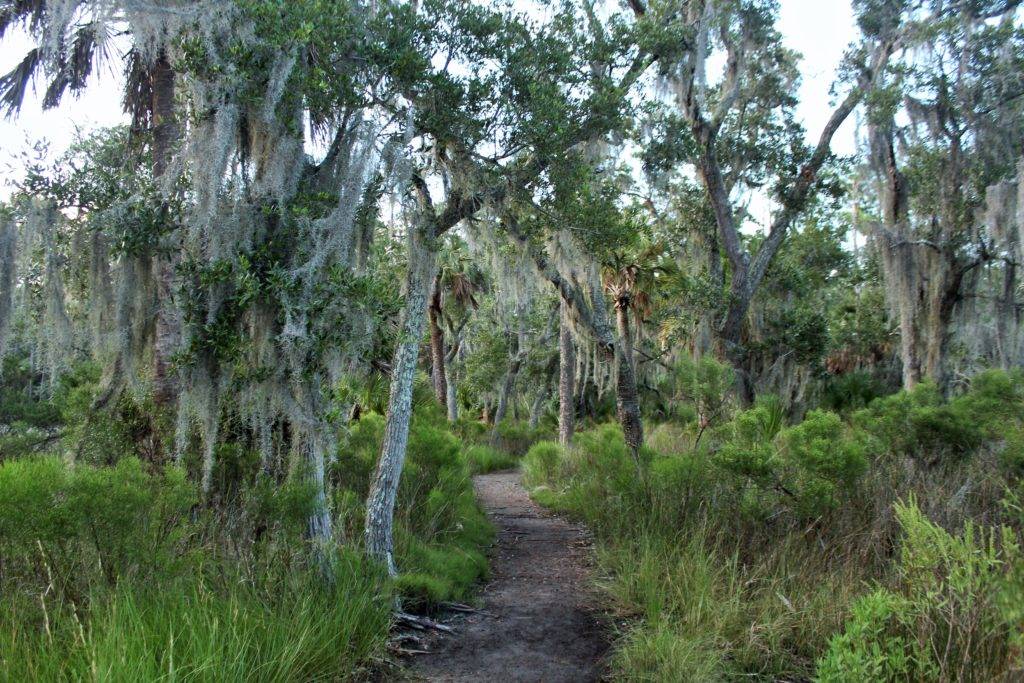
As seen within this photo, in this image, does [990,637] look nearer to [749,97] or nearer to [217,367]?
[217,367]

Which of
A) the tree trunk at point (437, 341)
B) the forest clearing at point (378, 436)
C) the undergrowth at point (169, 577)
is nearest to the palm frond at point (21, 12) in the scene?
the forest clearing at point (378, 436)

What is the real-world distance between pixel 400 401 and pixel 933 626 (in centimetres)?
468

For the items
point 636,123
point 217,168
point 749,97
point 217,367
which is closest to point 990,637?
point 217,367

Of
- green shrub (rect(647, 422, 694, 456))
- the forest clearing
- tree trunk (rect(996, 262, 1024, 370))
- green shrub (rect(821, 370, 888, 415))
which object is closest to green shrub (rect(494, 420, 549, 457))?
green shrub (rect(647, 422, 694, 456))

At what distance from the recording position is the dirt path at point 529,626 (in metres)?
5.52

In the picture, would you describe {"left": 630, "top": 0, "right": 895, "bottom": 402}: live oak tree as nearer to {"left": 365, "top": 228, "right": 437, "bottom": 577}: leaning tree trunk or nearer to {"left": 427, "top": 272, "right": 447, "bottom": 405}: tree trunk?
{"left": 365, "top": 228, "right": 437, "bottom": 577}: leaning tree trunk

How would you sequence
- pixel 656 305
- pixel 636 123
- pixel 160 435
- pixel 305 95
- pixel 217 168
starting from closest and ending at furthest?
pixel 217 168, pixel 305 95, pixel 160 435, pixel 636 123, pixel 656 305

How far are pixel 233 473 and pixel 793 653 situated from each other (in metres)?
4.39

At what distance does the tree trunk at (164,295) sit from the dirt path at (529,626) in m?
3.06

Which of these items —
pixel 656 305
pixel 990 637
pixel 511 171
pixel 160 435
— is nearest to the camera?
pixel 990 637

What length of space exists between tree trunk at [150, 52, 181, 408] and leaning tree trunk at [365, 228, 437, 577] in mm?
1922

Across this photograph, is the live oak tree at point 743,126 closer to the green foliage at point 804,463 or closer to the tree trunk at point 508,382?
the green foliage at point 804,463

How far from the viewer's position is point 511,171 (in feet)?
24.9

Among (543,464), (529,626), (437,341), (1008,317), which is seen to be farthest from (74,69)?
(1008,317)
